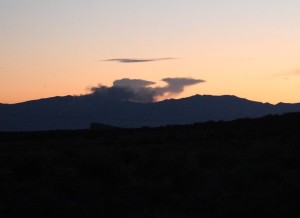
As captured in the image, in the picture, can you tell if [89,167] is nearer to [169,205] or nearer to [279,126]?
[169,205]

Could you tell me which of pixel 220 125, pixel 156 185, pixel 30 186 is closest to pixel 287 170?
pixel 156 185

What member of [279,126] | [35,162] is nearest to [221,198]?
[35,162]

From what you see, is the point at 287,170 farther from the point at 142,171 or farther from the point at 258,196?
the point at 258,196

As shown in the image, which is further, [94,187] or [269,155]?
[269,155]

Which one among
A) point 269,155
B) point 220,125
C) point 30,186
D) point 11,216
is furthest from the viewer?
point 220,125

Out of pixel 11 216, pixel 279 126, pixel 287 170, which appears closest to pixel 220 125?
pixel 279 126

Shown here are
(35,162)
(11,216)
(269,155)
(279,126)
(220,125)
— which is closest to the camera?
(11,216)

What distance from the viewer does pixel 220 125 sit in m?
67.4

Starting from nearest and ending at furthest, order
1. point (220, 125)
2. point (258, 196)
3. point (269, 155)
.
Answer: point (258, 196) < point (269, 155) < point (220, 125)

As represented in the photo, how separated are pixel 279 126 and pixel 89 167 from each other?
37.8 metres

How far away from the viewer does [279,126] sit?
6000 centimetres

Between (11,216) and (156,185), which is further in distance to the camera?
(156,185)

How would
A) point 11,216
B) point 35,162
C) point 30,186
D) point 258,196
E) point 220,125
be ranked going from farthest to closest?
point 220,125
point 35,162
point 30,186
point 258,196
point 11,216

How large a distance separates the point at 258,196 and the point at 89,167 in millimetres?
7946
